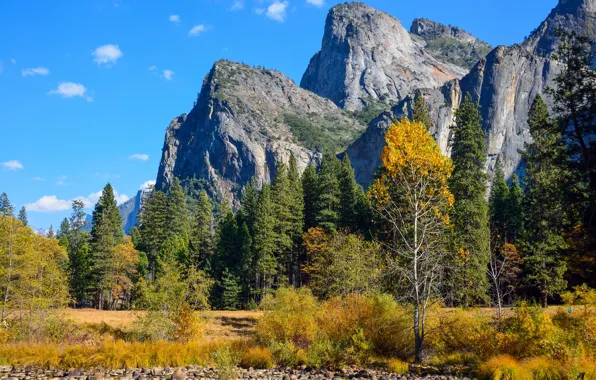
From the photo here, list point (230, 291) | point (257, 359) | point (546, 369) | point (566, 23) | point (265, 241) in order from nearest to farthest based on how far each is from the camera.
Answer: point (546, 369), point (257, 359), point (265, 241), point (230, 291), point (566, 23)

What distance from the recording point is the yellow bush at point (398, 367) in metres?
13.2

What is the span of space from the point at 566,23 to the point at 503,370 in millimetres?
194600

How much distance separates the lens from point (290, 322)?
17562mm

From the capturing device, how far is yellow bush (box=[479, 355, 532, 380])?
36.1 ft

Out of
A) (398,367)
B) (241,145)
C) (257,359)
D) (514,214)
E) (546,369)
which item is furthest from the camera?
(241,145)

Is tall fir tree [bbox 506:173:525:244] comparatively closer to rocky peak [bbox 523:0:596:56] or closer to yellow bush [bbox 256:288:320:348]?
yellow bush [bbox 256:288:320:348]

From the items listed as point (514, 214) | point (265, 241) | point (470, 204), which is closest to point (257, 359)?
point (470, 204)

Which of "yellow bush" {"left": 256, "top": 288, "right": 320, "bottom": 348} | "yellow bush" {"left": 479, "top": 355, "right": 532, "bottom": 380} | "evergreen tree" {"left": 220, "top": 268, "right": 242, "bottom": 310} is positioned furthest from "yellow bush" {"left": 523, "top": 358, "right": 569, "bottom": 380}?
"evergreen tree" {"left": 220, "top": 268, "right": 242, "bottom": 310}

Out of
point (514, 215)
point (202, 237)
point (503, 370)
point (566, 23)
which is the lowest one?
point (503, 370)

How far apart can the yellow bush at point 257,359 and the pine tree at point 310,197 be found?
29883 millimetres

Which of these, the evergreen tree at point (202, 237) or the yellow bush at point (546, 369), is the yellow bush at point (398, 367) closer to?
the yellow bush at point (546, 369)

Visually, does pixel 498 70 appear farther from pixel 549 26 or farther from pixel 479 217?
pixel 479 217

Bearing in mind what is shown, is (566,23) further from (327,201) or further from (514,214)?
(327,201)

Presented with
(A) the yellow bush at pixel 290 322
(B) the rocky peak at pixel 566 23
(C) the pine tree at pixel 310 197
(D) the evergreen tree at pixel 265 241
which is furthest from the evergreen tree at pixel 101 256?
(B) the rocky peak at pixel 566 23
